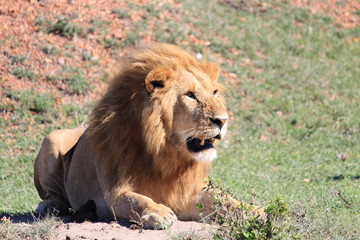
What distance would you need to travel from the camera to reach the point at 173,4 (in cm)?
1545

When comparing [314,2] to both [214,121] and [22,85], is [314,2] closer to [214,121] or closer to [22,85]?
[22,85]

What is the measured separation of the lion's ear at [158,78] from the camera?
541cm

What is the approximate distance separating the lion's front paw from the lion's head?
466mm

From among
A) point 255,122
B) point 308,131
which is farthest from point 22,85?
point 308,131

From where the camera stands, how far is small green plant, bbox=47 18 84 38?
12.9 metres

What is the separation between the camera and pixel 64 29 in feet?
42.3

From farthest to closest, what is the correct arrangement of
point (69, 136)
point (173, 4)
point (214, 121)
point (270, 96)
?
point (173, 4) → point (270, 96) → point (69, 136) → point (214, 121)

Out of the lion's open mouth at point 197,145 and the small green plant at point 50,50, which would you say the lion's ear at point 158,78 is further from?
the small green plant at point 50,50

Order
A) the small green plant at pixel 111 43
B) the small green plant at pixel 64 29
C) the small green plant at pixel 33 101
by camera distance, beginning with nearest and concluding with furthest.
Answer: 1. the small green plant at pixel 33 101
2. the small green plant at pixel 64 29
3. the small green plant at pixel 111 43

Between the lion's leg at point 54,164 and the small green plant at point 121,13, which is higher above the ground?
the lion's leg at point 54,164

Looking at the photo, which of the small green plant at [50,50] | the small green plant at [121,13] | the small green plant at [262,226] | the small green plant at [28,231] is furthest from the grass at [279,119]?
the small green plant at [28,231]

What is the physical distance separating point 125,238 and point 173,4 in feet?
36.6

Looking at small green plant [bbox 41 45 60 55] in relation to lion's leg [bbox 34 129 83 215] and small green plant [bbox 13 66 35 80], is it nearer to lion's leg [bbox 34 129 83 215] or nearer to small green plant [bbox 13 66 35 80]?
small green plant [bbox 13 66 35 80]

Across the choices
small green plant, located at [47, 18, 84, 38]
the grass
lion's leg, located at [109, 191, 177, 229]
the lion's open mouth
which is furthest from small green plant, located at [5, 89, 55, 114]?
the lion's open mouth
